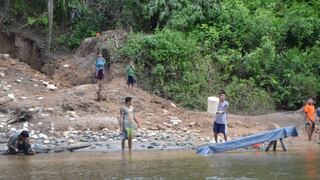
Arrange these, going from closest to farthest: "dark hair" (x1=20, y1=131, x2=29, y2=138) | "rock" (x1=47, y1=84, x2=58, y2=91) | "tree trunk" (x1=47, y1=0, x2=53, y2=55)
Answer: "dark hair" (x1=20, y1=131, x2=29, y2=138) → "rock" (x1=47, y1=84, x2=58, y2=91) → "tree trunk" (x1=47, y1=0, x2=53, y2=55)

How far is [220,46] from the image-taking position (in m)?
27.0

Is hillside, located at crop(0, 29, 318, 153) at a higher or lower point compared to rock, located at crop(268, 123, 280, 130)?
higher

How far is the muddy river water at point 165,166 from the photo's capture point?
10.4 metres

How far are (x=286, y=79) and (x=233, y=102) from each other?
2.54 meters

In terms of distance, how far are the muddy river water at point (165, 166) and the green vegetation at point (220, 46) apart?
375 inches

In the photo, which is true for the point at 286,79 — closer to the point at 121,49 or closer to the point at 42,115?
the point at 121,49

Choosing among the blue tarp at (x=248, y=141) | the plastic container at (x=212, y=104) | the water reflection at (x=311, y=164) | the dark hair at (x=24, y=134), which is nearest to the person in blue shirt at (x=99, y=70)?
the plastic container at (x=212, y=104)

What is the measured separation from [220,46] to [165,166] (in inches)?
612

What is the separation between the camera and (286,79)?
2541 centimetres

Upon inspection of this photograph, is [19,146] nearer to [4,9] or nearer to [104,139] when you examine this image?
[104,139]

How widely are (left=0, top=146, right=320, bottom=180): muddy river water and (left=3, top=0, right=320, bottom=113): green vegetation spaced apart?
953cm

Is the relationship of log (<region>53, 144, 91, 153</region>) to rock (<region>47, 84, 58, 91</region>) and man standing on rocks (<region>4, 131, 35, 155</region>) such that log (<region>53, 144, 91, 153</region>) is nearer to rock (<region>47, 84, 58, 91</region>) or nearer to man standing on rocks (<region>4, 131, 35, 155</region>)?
man standing on rocks (<region>4, 131, 35, 155</region>)

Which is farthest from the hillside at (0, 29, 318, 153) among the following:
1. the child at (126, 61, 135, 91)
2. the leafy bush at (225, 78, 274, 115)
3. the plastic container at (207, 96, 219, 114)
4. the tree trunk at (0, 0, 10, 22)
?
the tree trunk at (0, 0, 10, 22)

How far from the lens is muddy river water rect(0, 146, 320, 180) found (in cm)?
1039
